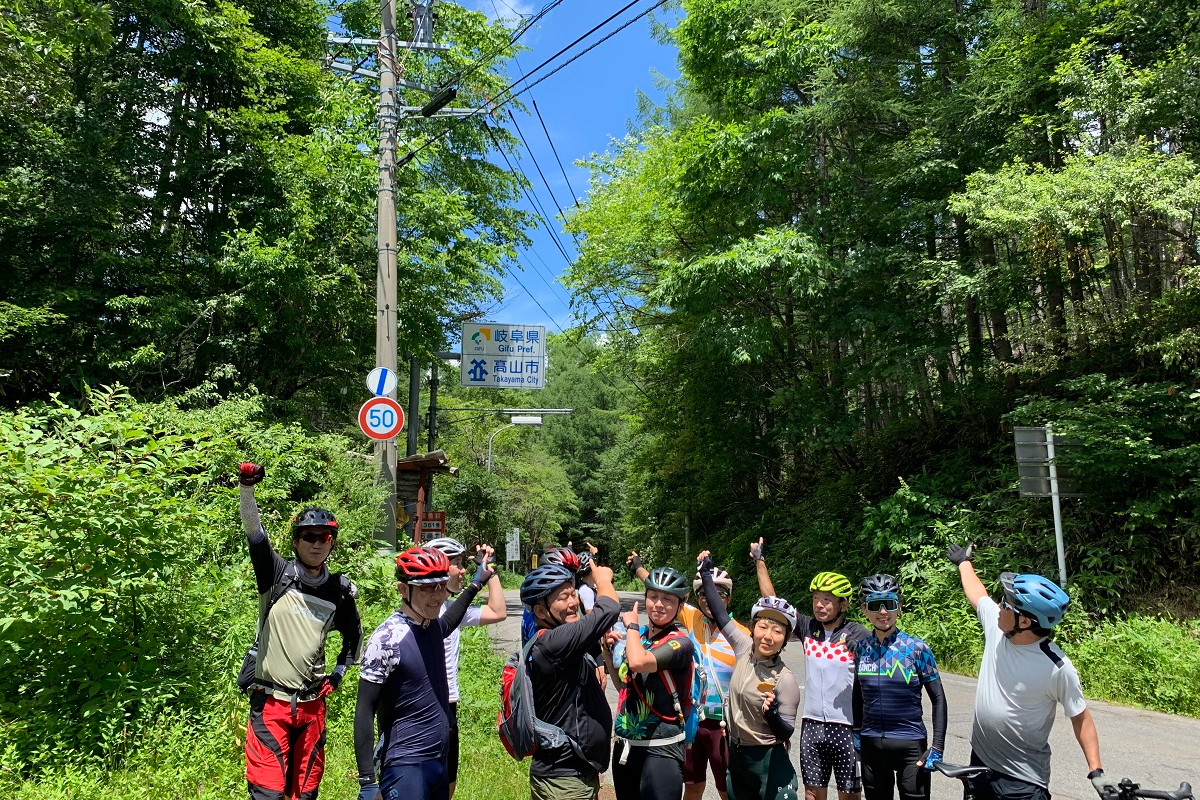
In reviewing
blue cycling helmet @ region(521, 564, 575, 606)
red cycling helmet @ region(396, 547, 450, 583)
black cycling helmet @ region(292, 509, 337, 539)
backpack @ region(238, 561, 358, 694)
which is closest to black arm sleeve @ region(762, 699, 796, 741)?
blue cycling helmet @ region(521, 564, 575, 606)

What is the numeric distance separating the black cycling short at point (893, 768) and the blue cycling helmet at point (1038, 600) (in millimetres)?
1266

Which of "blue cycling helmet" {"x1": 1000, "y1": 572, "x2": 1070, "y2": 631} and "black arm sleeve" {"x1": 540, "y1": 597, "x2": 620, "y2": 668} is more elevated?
"blue cycling helmet" {"x1": 1000, "y1": 572, "x2": 1070, "y2": 631}

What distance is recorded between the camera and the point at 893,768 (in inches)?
184

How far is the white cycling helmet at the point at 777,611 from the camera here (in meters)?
4.90

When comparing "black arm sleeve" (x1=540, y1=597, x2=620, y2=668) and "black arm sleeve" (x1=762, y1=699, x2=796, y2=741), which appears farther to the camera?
"black arm sleeve" (x1=762, y1=699, x2=796, y2=741)

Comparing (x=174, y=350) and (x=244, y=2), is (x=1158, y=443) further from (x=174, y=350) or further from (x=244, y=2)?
(x=244, y=2)

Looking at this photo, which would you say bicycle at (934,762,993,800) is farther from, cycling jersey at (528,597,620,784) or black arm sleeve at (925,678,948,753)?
cycling jersey at (528,597,620,784)

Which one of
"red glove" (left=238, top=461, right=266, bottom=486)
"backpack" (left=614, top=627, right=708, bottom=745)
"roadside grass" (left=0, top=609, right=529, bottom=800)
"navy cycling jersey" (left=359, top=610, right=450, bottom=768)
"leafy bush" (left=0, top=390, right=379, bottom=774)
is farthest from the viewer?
"leafy bush" (left=0, top=390, right=379, bottom=774)

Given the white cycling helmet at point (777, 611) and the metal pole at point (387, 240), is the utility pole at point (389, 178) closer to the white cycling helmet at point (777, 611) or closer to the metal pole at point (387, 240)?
the metal pole at point (387, 240)

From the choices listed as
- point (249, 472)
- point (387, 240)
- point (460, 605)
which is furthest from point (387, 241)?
point (460, 605)

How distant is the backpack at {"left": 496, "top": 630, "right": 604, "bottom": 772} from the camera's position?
373 cm

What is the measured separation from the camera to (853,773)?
4.88 m

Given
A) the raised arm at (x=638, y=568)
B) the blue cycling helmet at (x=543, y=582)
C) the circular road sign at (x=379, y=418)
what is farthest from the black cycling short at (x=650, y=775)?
the circular road sign at (x=379, y=418)

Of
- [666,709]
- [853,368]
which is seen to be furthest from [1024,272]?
[666,709]
